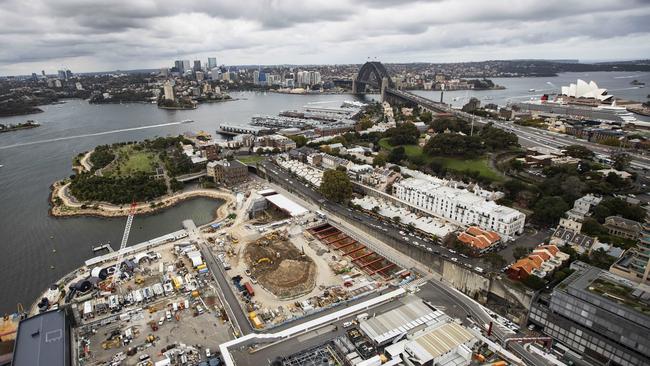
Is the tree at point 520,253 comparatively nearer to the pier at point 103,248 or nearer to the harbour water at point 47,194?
the harbour water at point 47,194

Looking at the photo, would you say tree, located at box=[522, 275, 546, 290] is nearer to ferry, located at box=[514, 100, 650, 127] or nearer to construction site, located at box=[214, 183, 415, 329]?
construction site, located at box=[214, 183, 415, 329]

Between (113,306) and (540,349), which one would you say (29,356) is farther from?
(540,349)

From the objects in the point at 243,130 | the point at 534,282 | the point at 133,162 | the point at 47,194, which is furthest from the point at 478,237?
the point at 243,130

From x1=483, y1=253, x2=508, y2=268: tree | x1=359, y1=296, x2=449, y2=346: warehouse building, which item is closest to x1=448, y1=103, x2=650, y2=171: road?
x1=483, y1=253, x2=508, y2=268: tree

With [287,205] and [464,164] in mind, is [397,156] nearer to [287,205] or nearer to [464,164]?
[464,164]

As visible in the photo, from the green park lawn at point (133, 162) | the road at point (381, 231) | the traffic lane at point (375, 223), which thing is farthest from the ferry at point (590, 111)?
the green park lawn at point (133, 162)
